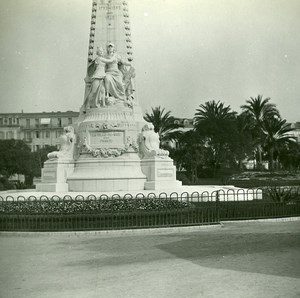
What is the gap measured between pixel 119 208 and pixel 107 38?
447 inches

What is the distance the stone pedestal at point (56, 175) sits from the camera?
22.1 metres

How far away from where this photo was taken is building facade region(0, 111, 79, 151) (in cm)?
8662

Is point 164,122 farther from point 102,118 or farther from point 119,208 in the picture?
point 119,208

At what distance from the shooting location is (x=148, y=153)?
22.7 m

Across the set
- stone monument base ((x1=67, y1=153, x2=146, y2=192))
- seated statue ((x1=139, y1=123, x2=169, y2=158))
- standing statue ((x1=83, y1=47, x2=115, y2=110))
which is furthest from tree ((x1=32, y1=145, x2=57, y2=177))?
seated statue ((x1=139, y1=123, x2=169, y2=158))

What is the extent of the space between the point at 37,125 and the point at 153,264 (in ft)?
271

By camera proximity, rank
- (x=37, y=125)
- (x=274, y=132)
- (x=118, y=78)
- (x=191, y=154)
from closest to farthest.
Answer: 1. (x=118, y=78)
2. (x=191, y=154)
3. (x=274, y=132)
4. (x=37, y=125)

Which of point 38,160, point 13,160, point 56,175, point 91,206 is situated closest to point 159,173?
point 56,175

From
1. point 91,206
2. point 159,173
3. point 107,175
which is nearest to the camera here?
point 91,206

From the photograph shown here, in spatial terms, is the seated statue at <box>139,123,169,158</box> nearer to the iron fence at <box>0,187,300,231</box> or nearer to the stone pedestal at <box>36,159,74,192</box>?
the stone pedestal at <box>36,159,74,192</box>

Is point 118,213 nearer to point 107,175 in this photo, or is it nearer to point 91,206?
point 91,206

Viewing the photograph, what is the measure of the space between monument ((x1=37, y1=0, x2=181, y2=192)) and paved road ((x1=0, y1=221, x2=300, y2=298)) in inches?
344

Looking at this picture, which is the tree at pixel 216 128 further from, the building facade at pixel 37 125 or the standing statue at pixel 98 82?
the building facade at pixel 37 125

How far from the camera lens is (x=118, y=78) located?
2345 cm
